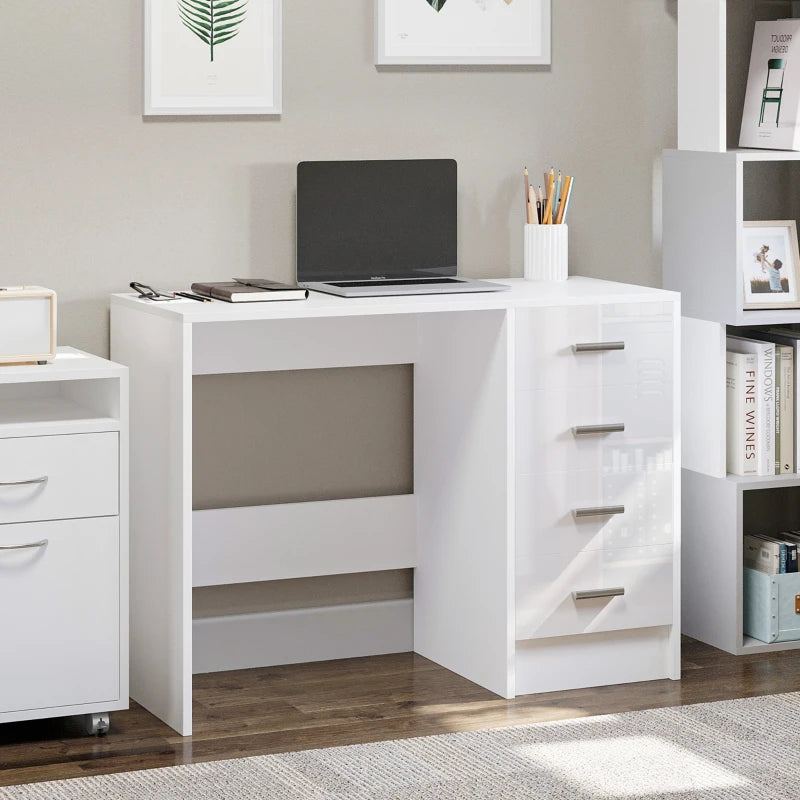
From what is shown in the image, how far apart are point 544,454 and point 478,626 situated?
44 cm

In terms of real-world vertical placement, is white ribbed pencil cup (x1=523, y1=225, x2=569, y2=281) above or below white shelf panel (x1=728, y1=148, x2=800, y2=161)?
below

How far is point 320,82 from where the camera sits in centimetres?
346

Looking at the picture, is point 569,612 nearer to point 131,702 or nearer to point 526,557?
point 526,557

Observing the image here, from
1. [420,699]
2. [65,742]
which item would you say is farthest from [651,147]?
[65,742]

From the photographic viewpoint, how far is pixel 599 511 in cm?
328

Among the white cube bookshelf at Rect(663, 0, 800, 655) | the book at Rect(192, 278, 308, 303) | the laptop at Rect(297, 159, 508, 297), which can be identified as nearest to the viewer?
the book at Rect(192, 278, 308, 303)

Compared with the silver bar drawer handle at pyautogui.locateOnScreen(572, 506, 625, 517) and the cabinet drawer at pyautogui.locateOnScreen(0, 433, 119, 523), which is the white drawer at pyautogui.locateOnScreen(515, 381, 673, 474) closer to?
the silver bar drawer handle at pyautogui.locateOnScreen(572, 506, 625, 517)

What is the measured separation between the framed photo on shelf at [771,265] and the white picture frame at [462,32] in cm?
67

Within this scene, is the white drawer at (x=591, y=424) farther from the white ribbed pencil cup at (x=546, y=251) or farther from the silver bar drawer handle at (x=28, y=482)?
the silver bar drawer handle at (x=28, y=482)

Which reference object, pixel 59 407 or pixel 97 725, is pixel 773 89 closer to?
pixel 59 407

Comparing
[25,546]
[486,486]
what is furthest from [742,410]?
[25,546]

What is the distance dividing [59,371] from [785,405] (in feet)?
5.75

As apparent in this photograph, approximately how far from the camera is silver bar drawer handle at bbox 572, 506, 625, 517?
327 cm

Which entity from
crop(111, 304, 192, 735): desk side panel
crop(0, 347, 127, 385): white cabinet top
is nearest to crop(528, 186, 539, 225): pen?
crop(111, 304, 192, 735): desk side panel
